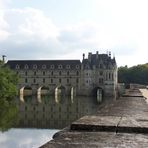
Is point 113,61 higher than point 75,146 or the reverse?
higher

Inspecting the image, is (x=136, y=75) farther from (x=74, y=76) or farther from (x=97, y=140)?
(x=97, y=140)

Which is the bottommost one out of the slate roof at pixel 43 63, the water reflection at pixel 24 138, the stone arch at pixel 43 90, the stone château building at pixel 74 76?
the water reflection at pixel 24 138

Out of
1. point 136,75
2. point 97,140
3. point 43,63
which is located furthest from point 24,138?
point 136,75

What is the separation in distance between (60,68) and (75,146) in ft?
302

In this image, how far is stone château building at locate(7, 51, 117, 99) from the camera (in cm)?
9469

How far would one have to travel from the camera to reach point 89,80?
95.2 m

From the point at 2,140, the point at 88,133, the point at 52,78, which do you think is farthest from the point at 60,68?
the point at 88,133

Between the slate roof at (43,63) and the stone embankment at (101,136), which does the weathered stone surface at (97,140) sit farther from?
the slate roof at (43,63)

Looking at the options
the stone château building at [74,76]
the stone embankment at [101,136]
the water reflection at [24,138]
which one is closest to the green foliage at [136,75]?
the stone château building at [74,76]

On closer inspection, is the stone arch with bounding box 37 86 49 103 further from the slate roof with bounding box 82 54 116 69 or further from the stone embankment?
the stone embankment

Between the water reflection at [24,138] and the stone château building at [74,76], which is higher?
the stone château building at [74,76]

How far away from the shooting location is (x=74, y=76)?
96.0 m

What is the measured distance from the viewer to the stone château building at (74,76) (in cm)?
9469

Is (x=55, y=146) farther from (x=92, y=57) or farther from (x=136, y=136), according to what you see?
(x=92, y=57)
